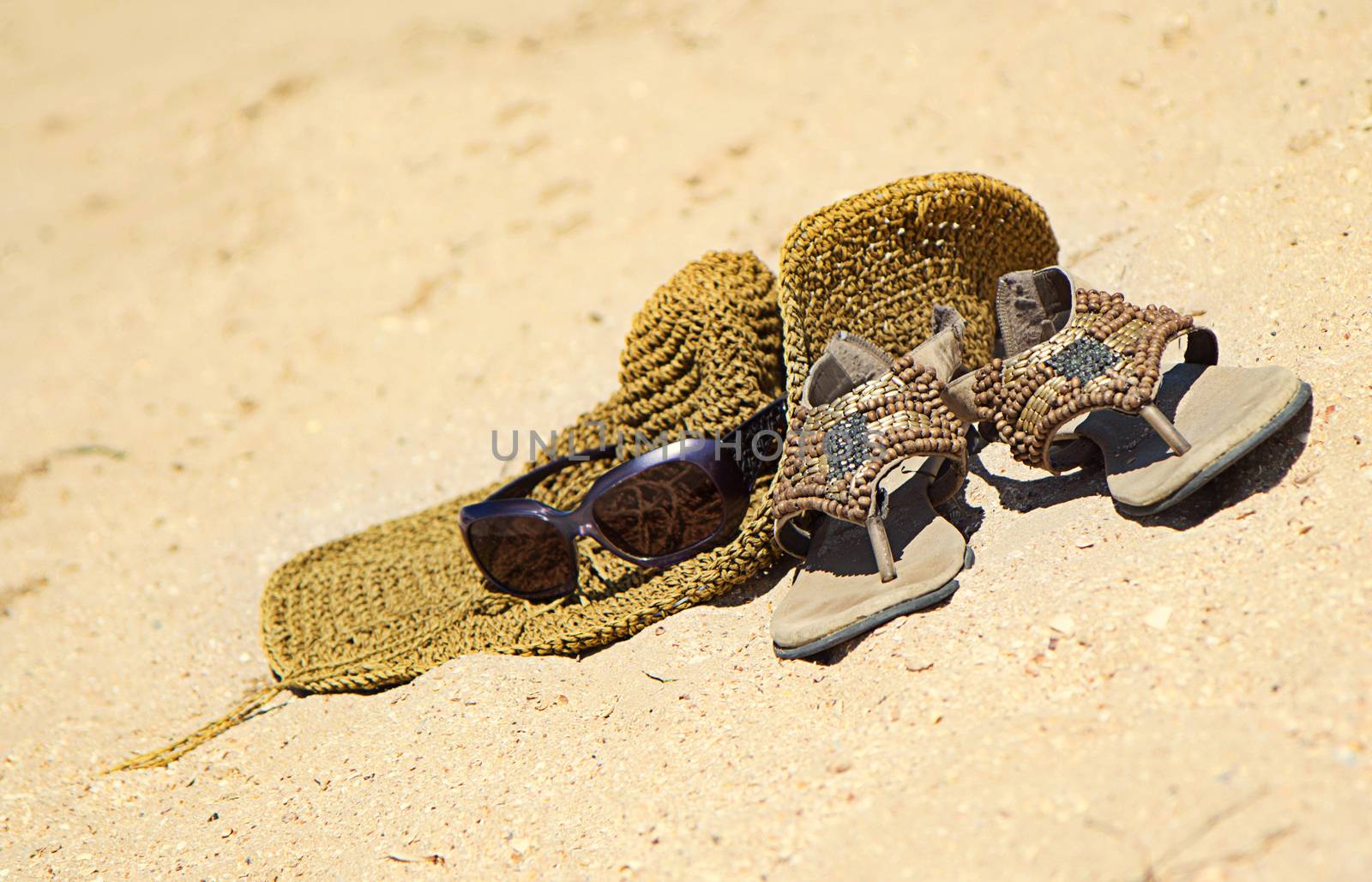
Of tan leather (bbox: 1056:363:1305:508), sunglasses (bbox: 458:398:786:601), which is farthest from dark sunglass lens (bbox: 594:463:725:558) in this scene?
tan leather (bbox: 1056:363:1305:508)

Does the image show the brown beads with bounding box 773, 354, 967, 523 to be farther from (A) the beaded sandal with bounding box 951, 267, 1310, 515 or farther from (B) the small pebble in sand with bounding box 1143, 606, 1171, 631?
(B) the small pebble in sand with bounding box 1143, 606, 1171, 631

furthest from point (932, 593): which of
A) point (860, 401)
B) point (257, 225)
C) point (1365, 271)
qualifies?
point (257, 225)

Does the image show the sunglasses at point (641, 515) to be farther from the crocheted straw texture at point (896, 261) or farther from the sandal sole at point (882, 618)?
the sandal sole at point (882, 618)

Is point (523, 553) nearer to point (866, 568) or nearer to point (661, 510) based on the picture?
point (661, 510)

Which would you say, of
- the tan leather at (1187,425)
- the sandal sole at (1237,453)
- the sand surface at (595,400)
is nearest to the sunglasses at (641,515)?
the sand surface at (595,400)

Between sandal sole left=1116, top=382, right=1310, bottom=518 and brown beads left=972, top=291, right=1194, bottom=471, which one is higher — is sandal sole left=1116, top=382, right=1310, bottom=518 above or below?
below

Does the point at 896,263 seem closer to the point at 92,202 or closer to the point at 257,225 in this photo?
the point at 257,225
